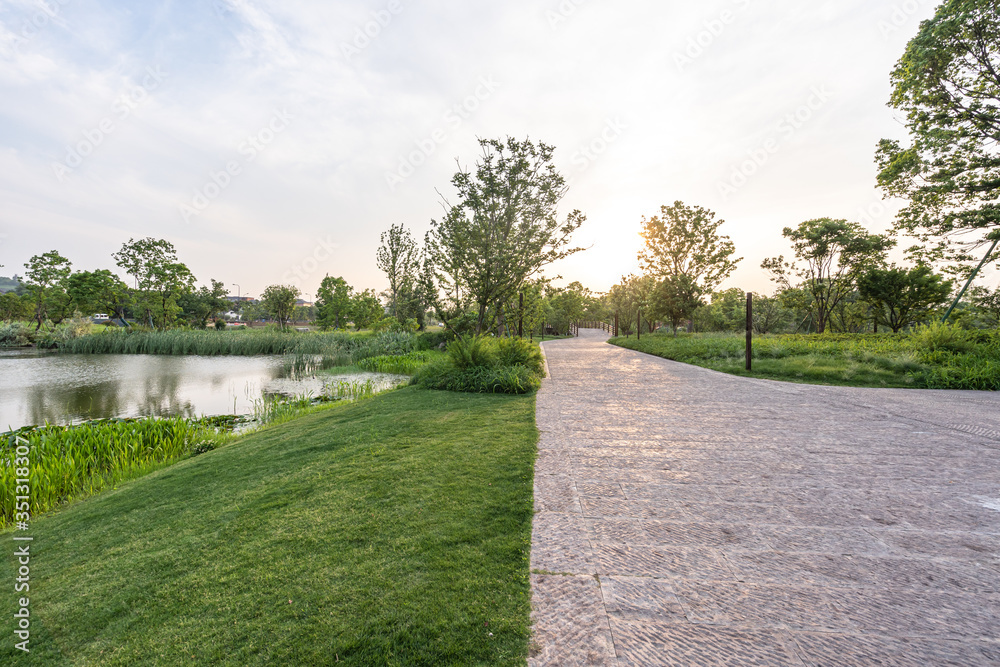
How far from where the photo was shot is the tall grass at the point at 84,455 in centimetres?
372

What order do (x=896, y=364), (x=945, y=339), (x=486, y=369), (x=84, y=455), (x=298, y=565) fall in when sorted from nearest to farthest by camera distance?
(x=298, y=565) < (x=84, y=455) < (x=486, y=369) < (x=896, y=364) < (x=945, y=339)

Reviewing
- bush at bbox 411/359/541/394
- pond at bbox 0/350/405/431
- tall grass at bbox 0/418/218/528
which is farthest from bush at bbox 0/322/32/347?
bush at bbox 411/359/541/394

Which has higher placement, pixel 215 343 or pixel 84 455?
pixel 215 343

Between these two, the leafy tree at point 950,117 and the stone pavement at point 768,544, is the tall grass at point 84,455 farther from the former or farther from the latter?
the leafy tree at point 950,117

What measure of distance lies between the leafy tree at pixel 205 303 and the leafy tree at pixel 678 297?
46.8 m

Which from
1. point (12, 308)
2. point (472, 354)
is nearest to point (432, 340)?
point (472, 354)

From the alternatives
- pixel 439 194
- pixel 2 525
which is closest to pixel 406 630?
pixel 2 525

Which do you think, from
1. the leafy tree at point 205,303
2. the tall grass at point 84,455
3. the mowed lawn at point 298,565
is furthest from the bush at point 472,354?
the leafy tree at point 205,303

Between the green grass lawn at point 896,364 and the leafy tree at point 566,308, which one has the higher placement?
the leafy tree at point 566,308

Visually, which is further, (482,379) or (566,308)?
(566,308)

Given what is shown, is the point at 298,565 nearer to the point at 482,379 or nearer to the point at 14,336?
the point at 482,379

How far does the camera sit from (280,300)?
34.2 meters

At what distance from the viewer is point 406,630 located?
1486 millimetres

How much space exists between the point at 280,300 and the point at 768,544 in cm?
3939
